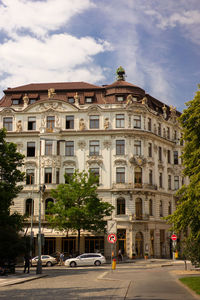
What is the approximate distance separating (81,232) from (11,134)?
1672 cm

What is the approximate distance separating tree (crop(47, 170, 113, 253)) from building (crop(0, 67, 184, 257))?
444 cm

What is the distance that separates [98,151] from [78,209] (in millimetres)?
11042

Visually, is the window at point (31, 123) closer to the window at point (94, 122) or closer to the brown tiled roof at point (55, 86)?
the brown tiled roof at point (55, 86)

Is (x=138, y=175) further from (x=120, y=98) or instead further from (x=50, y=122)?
(x=50, y=122)

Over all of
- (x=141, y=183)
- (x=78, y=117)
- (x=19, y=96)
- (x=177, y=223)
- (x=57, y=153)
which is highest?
(x=19, y=96)

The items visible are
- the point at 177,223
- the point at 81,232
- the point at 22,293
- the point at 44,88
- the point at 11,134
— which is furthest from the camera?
the point at 44,88

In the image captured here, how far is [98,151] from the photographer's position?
181 feet

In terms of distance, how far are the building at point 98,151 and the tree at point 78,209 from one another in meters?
4.44

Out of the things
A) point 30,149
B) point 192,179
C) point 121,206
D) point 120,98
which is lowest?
point 121,206

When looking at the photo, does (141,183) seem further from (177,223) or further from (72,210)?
(177,223)

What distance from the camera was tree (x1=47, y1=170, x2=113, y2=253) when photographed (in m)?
47.2

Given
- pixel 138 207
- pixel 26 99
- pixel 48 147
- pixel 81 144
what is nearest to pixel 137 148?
pixel 81 144

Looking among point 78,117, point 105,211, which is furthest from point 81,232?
point 78,117

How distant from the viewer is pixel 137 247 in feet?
174
